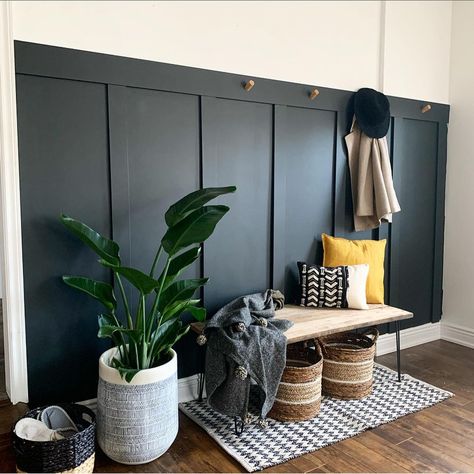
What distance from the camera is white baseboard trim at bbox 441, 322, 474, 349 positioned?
3.88 meters

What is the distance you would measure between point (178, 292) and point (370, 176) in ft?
5.73

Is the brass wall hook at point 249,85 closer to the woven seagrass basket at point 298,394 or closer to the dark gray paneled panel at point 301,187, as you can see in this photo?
the dark gray paneled panel at point 301,187

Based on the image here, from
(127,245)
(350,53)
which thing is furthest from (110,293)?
(350,53)

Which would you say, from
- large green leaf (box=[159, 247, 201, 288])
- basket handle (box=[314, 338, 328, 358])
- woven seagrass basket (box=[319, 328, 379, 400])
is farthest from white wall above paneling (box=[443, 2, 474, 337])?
large green leaf (box=[159, 247, 201, 288])

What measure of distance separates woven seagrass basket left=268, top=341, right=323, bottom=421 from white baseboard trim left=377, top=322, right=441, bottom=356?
1.19 meters

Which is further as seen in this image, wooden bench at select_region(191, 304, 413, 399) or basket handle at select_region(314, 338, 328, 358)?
basket handle at select_region(314, 338, 328, 358)

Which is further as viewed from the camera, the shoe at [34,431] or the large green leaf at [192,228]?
the large green leaf at [192,228]

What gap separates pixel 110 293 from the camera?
233 cm

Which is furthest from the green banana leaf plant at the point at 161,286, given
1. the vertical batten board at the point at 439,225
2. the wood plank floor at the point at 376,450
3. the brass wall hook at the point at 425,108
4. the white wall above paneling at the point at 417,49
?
the vertical batten board at the point at 439,225

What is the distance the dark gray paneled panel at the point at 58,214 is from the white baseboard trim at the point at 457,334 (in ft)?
9.39

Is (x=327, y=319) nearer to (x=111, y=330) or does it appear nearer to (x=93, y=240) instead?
(x=111, y=330)

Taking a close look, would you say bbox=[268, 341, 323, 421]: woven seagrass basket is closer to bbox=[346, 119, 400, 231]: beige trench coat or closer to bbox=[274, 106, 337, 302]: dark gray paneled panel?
bbox=[274, 106, 337, 302]: dark gray paneled panel

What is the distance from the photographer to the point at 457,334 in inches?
156

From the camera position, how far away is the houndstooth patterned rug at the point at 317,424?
2348 mm
